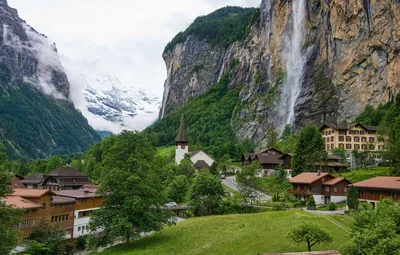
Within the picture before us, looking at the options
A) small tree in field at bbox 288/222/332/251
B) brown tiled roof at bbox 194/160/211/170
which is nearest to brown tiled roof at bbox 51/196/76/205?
small tree in field at bbox 288/222/332/251

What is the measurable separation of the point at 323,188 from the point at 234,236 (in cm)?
3036

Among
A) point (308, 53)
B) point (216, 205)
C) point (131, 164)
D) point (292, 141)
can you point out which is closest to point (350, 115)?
point (292, 141)

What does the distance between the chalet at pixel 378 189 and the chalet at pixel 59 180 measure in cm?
5987

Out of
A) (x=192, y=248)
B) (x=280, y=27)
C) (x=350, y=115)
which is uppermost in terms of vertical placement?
(x=280, y=27)

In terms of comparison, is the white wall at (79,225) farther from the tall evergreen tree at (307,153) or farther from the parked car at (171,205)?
the tall evergreen tree at (307,153)

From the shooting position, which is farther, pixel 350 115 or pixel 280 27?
pixel 280 27

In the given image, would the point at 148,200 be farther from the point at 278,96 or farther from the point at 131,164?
the point at 278,96

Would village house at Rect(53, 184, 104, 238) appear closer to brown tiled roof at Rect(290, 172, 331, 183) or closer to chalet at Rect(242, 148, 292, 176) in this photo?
brown tiled roof at Rect(290, 172, 331, 183)

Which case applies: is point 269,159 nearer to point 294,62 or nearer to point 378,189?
point 378,189

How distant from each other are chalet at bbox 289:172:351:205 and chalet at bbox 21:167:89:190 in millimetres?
49322

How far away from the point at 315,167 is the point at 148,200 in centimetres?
5183

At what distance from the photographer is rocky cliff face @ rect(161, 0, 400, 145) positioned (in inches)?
5020

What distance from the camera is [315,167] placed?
295 ft

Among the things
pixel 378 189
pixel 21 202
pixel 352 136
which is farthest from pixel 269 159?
pixel 21 202
